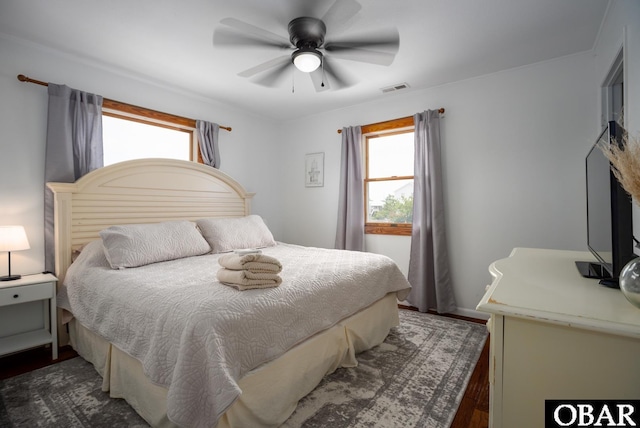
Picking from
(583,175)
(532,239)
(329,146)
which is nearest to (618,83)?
(583,175)

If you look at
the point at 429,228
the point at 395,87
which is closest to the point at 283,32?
the point at 395,87

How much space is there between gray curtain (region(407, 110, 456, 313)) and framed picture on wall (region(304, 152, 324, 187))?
1.38m

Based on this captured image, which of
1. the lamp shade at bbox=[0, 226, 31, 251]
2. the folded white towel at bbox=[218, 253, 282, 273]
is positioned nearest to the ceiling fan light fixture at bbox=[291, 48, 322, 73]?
the folded white towel at bbox=[218, 253, 282, 273]

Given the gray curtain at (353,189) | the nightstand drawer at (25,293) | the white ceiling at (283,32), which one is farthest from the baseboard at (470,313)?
the nightstand drawer at (25,293)

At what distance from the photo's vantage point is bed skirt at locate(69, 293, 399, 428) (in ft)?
4.93

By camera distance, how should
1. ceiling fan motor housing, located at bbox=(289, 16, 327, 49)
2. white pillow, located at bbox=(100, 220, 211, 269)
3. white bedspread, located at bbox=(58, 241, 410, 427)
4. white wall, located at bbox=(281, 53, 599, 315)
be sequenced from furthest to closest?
white wall, located at bbox=(281, 53, 599, 315) → white pillow, located at bbox=(100, 220, 211, 269) → ceiling fan motor housing, located at bbox=(289, 16, 327, 49) → white bedspread, located at bbox=(58, 241, 410, 427)

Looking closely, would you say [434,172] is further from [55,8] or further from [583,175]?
[55,8]

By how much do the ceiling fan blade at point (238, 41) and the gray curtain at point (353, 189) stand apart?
75.7 inches

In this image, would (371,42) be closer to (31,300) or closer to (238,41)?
(238,41)


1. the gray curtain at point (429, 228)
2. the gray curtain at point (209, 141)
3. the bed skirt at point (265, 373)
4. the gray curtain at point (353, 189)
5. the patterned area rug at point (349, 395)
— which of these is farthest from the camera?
the gray curtain at point (353, 189)

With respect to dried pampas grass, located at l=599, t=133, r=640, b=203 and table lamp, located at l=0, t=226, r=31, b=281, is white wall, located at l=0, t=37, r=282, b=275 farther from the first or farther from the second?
dried pampas grass, located at l=599, t=133, r=640, b=203

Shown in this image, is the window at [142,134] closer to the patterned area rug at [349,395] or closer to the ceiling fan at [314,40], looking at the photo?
the ceiling fan at [314,40]

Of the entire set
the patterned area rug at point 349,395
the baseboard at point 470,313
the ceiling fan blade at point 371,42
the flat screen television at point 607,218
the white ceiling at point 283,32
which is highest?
the white ceiling at point 283,32

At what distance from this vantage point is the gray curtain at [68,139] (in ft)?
8.41
